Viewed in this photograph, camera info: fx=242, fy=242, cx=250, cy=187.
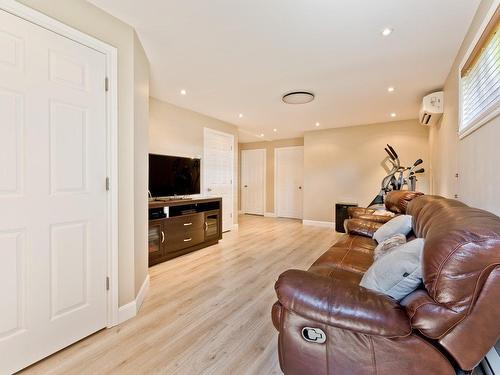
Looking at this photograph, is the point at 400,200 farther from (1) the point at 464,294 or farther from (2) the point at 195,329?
(2) the point at 195,329

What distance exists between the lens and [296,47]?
89.1 inches

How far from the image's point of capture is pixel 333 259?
1921mm

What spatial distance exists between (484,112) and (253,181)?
614 centimetres

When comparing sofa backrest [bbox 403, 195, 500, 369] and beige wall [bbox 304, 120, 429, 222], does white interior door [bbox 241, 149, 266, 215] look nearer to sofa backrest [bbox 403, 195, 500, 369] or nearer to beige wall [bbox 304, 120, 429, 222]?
beige wall [bbox 304, 120, 429, 222]

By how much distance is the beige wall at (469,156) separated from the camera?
1506mm

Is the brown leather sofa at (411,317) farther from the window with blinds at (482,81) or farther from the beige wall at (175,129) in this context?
the beige wall at (175,129)

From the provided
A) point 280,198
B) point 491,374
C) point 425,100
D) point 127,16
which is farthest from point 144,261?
point 280,198

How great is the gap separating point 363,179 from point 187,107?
3906 mm

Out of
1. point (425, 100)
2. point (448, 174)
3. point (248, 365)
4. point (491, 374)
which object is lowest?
point (248, 365)

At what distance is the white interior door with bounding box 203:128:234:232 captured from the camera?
4.75 m

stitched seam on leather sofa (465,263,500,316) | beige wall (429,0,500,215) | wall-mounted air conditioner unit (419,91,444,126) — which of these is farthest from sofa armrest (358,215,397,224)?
stitched seam on leather sofa (465,263,500,316)

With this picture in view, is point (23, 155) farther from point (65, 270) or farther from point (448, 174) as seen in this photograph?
point (448, 174)

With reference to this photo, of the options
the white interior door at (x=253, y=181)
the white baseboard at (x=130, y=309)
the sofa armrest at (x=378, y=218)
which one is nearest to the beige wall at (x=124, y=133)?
the white baseboard at (x=130, y=309)

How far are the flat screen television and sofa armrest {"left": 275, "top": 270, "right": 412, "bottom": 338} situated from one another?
2.78 m
